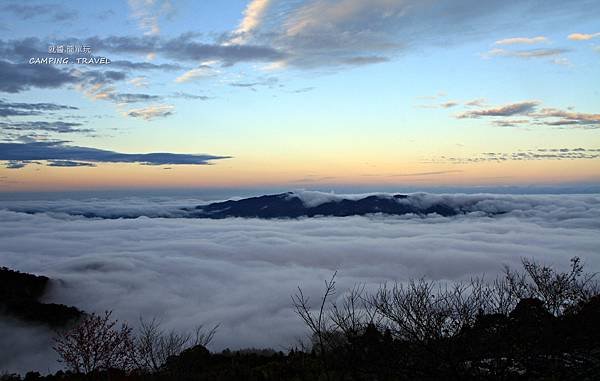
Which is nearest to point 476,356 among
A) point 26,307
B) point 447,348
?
point 447,348

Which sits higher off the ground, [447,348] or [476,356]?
[447,348]

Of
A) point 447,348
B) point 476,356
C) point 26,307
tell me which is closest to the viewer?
point 447,348

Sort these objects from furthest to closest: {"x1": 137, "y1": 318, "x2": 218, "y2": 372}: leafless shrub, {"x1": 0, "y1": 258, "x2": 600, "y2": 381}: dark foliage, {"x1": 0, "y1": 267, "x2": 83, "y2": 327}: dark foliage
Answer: {"x1": 0, "y1": 267, "x2": 83, "y2": 327}: dark foliage < {"x1": 137, "y1": 318, "x2": 218, "y2": 372}: leafless shrub < {"x1": 0, "y1": 258, "x2": 600, "y2": 381}: dark foliage

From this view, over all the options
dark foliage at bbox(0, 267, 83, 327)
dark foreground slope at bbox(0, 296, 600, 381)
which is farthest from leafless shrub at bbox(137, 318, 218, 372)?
dark foliage at bbox(0, 267, 83, 327)

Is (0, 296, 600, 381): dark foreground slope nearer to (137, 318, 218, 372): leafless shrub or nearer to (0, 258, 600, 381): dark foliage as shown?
(0, 258, 600, 381): dark foliage

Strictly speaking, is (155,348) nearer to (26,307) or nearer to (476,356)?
(476,356)

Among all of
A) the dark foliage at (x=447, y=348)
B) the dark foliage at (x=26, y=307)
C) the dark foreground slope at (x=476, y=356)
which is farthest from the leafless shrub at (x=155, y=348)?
the dark foliage at (x=26, y=307)

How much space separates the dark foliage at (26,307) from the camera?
84.0 metres

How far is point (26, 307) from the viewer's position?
85.9m

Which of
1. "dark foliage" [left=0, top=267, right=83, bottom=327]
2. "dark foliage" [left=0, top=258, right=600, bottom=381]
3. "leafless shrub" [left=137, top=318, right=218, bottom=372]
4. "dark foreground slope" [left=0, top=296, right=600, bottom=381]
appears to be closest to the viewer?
"dark foreground slope" [left=0, top=296, right=600, bottom=381]

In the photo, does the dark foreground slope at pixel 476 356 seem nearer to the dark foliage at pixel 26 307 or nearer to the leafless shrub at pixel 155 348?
the leafless shrub at pixel 155 348

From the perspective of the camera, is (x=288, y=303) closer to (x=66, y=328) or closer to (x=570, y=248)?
(x=66, y=328)

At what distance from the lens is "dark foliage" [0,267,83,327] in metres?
84.0

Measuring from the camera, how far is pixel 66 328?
269ft
